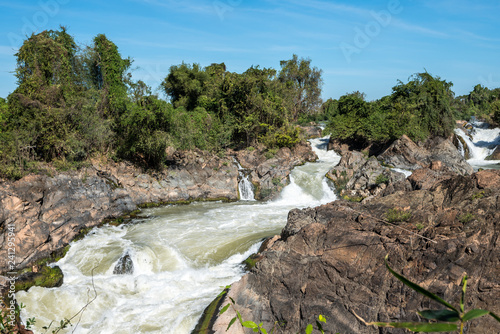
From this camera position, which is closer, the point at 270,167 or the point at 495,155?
the point at 270,167

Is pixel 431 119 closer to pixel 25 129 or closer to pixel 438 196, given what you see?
Result: pixel 438 196

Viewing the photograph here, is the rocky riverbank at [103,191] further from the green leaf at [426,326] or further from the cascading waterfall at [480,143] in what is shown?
the cascading waterfall at [480,143]

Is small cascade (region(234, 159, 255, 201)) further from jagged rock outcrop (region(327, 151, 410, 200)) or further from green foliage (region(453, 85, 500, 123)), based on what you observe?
green foliage (region(453, 85, 500, 123))

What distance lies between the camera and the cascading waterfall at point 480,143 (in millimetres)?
24281

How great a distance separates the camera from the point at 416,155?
2145 centimetres

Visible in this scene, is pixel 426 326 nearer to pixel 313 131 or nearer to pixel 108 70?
pixel 108 70

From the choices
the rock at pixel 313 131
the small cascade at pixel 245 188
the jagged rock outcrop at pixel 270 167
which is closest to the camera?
the small cascade at pixel 245 188

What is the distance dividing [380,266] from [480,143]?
83.7 feet

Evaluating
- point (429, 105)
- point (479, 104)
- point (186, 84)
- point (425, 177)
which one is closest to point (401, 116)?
point (429, 105)

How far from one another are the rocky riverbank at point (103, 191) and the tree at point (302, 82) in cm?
1993

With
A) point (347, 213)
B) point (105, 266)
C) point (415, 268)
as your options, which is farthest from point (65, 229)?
point (415, 268)

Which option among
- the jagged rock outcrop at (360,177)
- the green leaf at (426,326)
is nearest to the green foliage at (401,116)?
the jagged rock outcrop at (360,177)

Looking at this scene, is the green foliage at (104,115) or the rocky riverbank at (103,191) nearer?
the rocky riverbank at (103,191)

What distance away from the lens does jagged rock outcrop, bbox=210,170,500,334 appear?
6.04 metres
